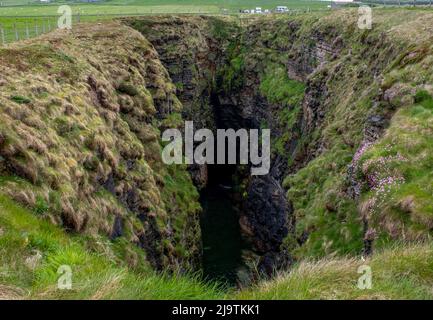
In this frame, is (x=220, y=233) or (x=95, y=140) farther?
(x=220, y=233)

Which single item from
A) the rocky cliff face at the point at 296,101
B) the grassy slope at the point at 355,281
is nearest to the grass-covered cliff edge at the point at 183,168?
the grassy slope at the point at 355,281

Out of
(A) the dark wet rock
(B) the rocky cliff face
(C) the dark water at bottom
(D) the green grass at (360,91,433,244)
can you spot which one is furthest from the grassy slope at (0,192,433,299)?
(A) the dark wet rock

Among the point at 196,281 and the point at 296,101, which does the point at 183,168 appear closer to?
the point at 296,101

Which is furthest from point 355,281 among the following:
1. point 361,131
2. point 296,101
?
point 296,101

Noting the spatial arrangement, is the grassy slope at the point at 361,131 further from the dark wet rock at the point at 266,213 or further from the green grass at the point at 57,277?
the dark wet rock at the point at 266,213

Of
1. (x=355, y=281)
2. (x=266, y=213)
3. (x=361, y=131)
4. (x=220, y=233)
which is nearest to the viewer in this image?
(x=355, y=281)

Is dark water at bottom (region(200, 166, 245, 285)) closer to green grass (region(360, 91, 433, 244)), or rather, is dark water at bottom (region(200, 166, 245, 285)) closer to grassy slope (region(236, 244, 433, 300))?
green grass (region(360, 91, 433, 244))

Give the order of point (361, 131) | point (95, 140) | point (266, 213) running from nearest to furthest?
point (95, 140) → point (361, 131) → point (266, 213)
